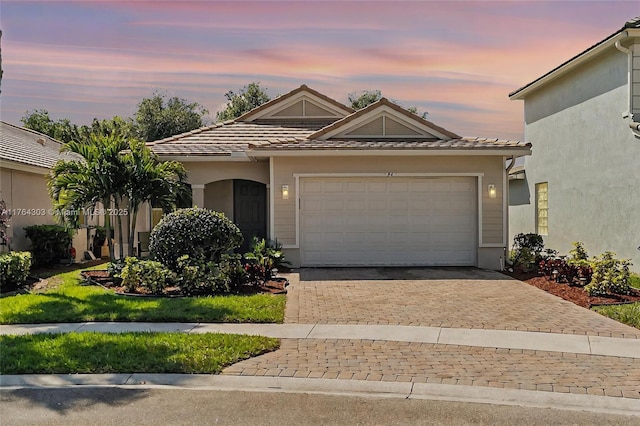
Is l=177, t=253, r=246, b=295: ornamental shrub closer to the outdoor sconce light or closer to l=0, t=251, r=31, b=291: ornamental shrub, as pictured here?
l=0, t=251, r=31, b=291: ornamental shrub

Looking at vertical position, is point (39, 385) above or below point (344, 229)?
below

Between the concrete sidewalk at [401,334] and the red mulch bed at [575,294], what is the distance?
281cm

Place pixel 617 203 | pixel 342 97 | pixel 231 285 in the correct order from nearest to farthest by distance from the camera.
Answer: pixel 231 285 → pixel 617 203 → pixel 342 97

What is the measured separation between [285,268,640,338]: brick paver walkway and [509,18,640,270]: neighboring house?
12.7ft

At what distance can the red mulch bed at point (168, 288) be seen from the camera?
11.1 m

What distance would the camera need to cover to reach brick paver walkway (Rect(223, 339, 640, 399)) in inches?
238

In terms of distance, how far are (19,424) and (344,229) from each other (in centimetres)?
1088

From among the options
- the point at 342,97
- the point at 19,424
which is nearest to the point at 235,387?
the point at 19,424

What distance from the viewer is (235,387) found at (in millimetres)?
5973

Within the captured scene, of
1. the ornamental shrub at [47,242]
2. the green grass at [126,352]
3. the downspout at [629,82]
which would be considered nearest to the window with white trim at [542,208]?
the downspout at [629,82]

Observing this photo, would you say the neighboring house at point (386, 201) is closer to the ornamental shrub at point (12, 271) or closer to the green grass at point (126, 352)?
the ornamental shrub at point (12, 271)

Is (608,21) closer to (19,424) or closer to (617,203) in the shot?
(617,203)

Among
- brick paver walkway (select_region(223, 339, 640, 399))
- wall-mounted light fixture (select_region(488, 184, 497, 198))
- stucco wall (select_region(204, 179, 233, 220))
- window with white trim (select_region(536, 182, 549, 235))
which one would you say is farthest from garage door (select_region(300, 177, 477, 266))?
brick paver walkway (select_region(223, 339, 640, 399))

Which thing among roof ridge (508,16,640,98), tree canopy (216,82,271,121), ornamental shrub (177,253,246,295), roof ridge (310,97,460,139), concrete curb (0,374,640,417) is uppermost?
tree canopy (216,82,271,121)
